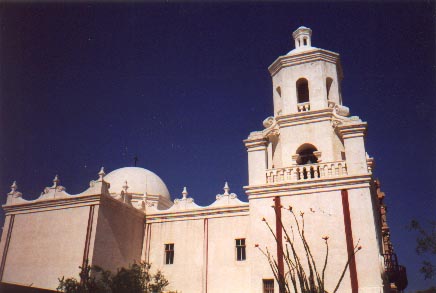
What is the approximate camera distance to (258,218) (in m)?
16.5

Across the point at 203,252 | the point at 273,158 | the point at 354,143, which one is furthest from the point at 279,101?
the point at 203,252

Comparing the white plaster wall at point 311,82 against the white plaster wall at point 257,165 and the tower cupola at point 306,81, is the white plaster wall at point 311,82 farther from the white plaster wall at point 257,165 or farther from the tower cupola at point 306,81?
the white plaster wall at point 257,165

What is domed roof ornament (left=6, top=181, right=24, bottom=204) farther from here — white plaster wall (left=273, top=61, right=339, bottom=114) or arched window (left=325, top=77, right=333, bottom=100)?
arched window (left=325, top=77, right=333, bottom=100)

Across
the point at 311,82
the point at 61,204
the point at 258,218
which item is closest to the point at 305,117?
the point at 311,82

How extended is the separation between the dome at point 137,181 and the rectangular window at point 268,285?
41.5 ft

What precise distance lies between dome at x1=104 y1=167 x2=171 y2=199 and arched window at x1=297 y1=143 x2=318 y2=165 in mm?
11616

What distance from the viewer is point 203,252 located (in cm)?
1967

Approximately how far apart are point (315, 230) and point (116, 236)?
9.16m

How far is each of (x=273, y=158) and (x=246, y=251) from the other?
4.59 metres

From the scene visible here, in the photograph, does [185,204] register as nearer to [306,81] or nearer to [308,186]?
[308,186]

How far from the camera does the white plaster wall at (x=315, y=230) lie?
14797 millimetres

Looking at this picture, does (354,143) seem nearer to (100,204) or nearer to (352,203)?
(352,203)

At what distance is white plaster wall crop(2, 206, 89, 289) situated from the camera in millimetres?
17062

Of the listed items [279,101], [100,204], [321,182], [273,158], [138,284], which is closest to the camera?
[138,284]
